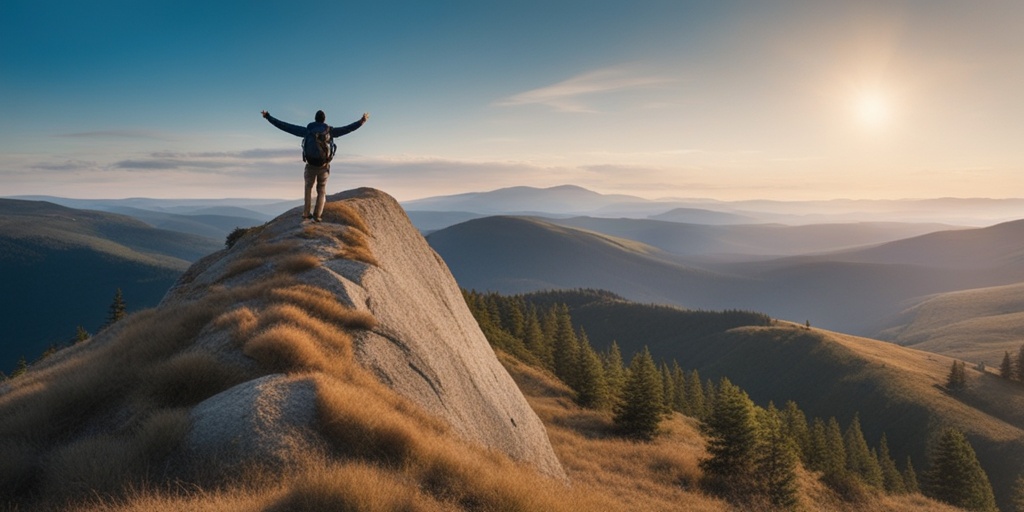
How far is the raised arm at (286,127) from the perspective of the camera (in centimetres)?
1618

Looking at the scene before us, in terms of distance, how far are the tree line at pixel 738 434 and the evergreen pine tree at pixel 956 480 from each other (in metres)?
0.13

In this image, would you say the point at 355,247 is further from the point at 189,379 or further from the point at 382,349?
the point at 189,379

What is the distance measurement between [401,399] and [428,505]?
3.72m

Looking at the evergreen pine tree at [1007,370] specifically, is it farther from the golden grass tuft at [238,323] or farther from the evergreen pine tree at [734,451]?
the golden grass tuft at [238,323]

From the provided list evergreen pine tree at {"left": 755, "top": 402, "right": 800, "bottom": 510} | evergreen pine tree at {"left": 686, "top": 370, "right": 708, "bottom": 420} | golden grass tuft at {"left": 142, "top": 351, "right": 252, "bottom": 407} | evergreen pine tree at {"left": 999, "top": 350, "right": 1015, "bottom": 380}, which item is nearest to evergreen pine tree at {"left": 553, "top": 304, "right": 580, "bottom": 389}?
evergreen pine tree at {"left": 686, "top": 370, "right": 708, "bottom": 420}

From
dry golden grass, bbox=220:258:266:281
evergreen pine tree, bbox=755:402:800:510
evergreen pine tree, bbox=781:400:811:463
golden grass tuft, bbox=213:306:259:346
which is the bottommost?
evergreen pine tree, bbox=781:400:811:463

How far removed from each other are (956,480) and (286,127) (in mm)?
90382

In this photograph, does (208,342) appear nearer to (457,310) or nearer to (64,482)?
(64,482)

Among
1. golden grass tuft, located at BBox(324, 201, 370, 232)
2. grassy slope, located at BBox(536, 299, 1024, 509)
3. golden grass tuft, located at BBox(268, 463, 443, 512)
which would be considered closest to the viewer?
golden grass tuft, located at BBox(268, 463, 443, 512)

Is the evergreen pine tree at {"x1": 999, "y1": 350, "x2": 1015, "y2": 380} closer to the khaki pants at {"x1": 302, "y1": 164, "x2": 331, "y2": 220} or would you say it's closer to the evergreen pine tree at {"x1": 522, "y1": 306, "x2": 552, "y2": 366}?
the evergreen pine tree at {"x1": 522, "y1": 306, "x2": 552, "y2": 366}

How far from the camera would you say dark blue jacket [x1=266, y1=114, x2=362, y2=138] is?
16.3 meters

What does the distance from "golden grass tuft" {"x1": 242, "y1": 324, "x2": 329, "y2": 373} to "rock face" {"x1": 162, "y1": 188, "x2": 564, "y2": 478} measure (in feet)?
1.15

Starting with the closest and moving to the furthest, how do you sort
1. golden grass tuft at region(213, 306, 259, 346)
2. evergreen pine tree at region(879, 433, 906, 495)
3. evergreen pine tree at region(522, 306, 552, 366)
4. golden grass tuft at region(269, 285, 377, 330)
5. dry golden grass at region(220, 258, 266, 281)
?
golden grass tuft at region(213, 306, 259, 346)
golden grass tuft at region(269, 285, 377, 330)
dry golden grass at region(220, 258, 266, 281)
evergreen pine tree at region(879, 433, 906, 495)
evergreen pine tree at region(522, 306, 552, 366)

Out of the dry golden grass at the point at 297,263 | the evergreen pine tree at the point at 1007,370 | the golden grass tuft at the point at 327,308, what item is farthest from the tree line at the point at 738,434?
the evergreen pine tree at the point at 1007,370
